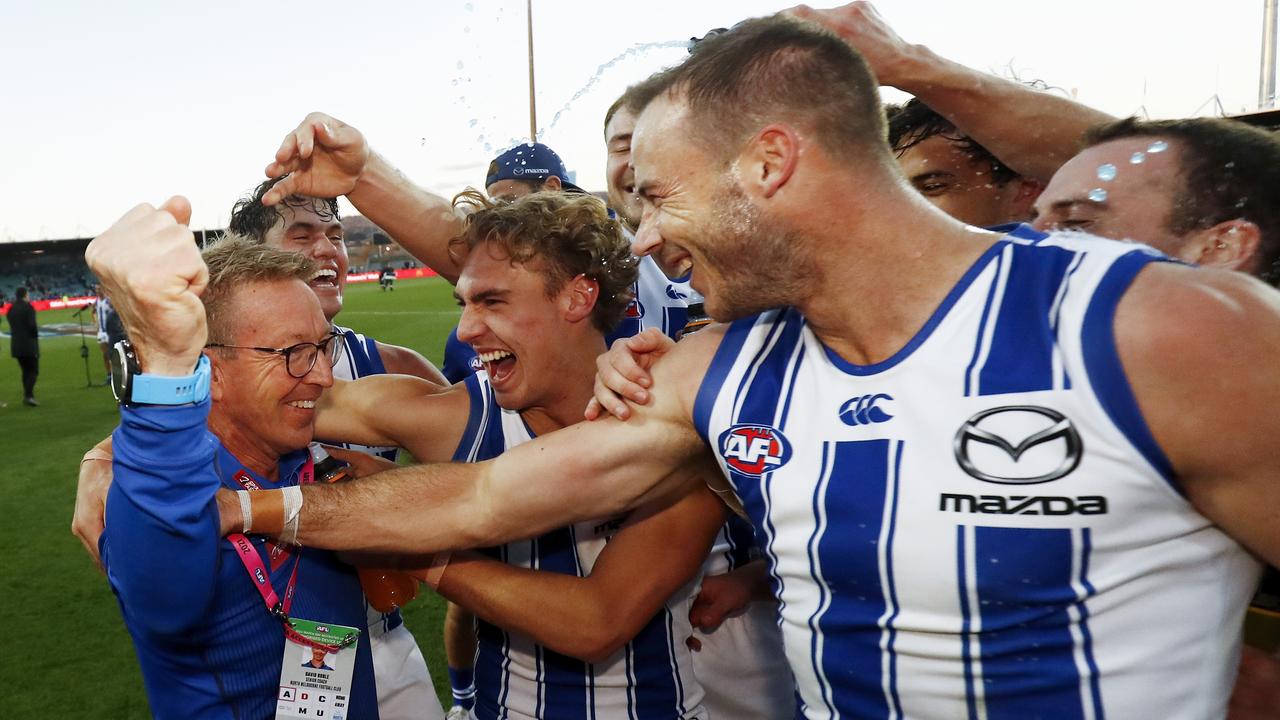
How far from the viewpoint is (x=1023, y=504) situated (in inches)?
64.3

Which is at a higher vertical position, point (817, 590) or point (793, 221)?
point (793, 221)

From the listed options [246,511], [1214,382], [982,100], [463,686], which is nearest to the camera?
[1214,382]

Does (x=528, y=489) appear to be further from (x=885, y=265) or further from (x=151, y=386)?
(x=885, y=265)

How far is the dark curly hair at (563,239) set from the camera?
3.09 meters

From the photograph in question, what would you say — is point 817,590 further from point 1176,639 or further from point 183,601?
point 183,601

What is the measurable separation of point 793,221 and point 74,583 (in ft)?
25.4

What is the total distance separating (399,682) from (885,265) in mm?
2646

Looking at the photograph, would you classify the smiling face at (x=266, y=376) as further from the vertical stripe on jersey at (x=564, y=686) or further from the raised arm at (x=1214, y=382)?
the raised arm at (x=1214, y=382)

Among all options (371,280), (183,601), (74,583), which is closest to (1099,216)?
(183,601)

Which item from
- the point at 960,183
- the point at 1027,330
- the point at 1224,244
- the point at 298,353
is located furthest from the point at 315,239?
the point at 1224,244

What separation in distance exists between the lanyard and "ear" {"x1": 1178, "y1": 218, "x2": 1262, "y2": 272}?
2386 mm

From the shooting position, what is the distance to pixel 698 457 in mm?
2338

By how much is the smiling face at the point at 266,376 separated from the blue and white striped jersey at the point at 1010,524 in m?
1.43

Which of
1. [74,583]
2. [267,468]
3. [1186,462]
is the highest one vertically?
[1186,462]
